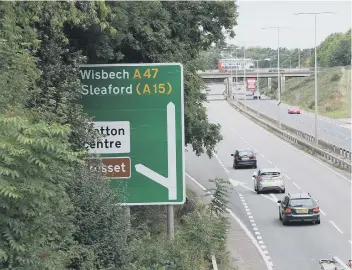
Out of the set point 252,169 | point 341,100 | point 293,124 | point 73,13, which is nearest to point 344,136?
point 293,124

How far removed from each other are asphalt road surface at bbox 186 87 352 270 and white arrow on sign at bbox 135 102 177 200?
10764 millimetres

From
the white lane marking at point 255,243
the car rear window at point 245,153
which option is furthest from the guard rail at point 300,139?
the white lane marking at point 255,243

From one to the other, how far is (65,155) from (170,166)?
345cm

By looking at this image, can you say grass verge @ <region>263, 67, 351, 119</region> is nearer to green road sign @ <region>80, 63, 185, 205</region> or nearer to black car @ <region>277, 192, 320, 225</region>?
black car @ <region>277, 192, 320, 225</region>

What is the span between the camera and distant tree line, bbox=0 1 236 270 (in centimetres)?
609

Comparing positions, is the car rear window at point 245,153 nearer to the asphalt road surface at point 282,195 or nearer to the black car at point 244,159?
the black car at point 244,159

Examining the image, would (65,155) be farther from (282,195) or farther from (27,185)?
(282,195)

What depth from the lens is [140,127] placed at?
31.7 feet

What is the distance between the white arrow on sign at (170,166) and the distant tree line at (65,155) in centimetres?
53

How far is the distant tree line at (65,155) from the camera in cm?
609

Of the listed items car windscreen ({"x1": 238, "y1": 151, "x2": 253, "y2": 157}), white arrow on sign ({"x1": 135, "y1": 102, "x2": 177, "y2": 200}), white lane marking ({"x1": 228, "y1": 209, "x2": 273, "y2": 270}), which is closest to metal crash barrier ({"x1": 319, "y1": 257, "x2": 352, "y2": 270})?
white lane marking ({"x1": 228, "y1": 209, "x2": 273, "y2": 270})

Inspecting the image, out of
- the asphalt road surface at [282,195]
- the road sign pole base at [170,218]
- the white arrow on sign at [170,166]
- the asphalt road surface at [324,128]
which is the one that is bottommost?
the asphalt road surface at [282,195]

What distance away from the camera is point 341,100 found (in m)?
104

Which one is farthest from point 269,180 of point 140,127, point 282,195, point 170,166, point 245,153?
point 140,127
